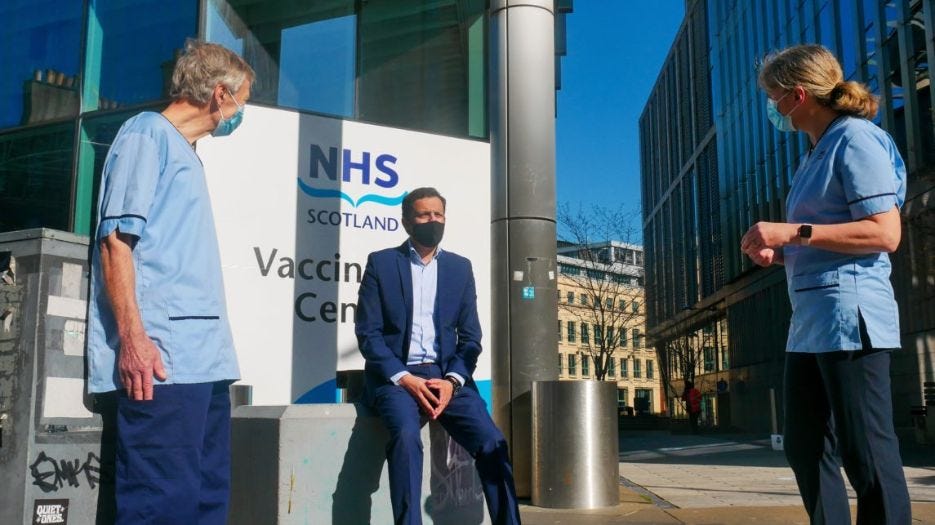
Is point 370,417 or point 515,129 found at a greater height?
point 515,129

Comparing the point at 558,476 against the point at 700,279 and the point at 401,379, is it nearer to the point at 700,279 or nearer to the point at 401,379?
the point at 401,379

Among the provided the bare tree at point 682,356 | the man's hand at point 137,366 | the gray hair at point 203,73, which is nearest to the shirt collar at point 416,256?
the gray hair at point 203,73

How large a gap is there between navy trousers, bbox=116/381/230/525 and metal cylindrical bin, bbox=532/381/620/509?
4329 millimetres

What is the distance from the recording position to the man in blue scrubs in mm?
2338

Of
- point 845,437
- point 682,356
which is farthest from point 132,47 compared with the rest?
point 682,356

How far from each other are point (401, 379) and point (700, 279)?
155 ft

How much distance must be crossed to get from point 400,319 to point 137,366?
1.85m

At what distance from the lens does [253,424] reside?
3893 millimetres

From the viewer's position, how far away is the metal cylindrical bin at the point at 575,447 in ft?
21.4

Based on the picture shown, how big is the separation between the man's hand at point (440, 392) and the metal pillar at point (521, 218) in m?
3.09

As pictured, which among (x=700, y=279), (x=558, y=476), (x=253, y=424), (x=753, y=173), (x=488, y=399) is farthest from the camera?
(x=700, y=279)

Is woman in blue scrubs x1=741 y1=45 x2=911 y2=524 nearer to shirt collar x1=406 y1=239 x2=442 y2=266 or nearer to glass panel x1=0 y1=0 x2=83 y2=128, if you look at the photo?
shirt collar x1=406 y1=239 x2=442 y2=266

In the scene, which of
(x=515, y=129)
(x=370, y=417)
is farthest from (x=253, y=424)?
(x=515, y=129)

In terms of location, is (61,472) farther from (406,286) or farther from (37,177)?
(37,177)
